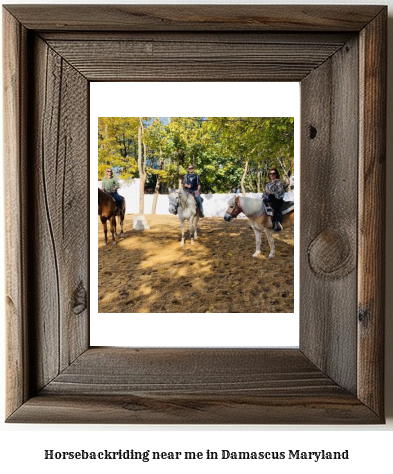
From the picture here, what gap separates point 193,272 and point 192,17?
0.36m

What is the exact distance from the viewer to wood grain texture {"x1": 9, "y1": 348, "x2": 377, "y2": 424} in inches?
26.2

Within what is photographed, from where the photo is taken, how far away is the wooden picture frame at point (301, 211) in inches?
25.9

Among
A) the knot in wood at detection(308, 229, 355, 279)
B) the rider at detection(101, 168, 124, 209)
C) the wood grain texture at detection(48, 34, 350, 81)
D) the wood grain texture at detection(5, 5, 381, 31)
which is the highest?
the wood grain texture at detection(5, 5, 381, 31)

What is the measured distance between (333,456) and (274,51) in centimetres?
59

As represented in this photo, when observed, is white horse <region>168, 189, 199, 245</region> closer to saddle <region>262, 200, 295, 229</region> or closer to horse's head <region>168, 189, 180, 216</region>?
horse's head <region>168, 189, 180, 216</region>

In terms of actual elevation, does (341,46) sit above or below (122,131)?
above

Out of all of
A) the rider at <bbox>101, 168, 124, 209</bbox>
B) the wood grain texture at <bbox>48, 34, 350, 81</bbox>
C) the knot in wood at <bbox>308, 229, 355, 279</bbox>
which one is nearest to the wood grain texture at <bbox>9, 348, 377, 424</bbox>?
the knot in wood at <bbox>308, 229, 355, 279</bbox>

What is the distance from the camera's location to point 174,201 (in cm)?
70

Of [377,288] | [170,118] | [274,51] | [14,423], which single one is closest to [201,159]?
[170,118]

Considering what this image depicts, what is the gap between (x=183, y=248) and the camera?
70cm

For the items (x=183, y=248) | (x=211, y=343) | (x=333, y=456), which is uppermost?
(x=183, y=248)

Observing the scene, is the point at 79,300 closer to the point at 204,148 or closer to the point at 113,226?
the point at 113,226

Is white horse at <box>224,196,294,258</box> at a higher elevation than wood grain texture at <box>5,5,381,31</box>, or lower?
lower

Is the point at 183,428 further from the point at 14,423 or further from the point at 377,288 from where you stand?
the point at 377,288
